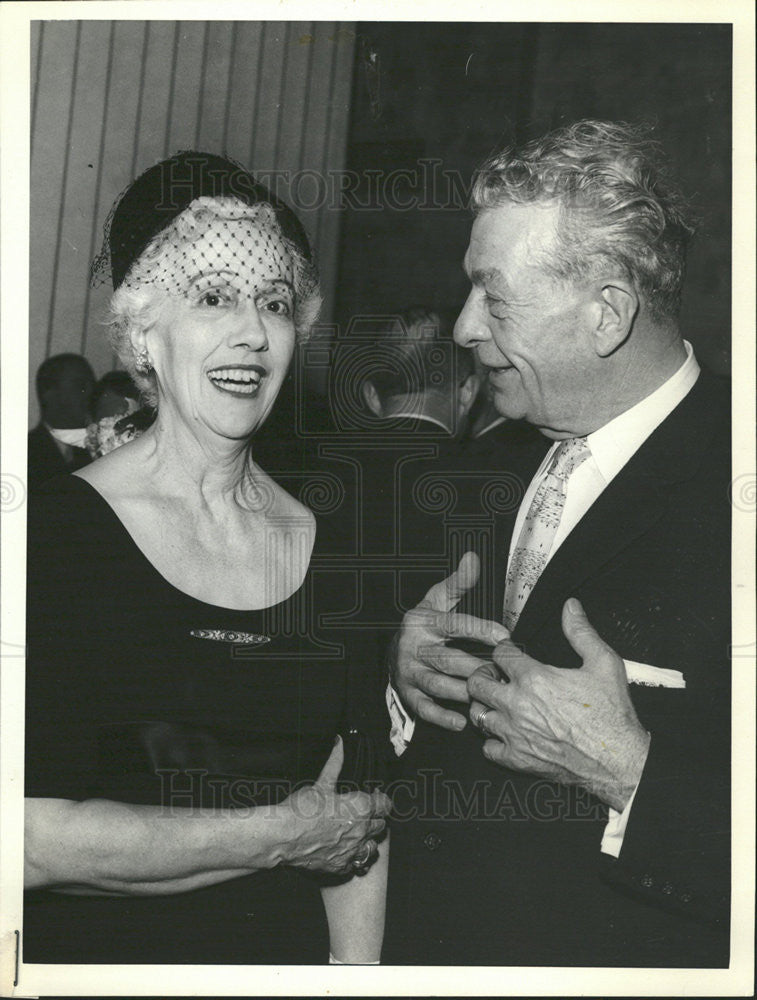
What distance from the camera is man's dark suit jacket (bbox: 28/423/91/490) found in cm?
250

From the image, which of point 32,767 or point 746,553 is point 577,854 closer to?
point 746,553

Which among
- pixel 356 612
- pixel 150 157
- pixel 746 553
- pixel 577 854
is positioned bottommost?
pixel 577 854

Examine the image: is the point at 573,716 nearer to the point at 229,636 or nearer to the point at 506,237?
the point at 229,636

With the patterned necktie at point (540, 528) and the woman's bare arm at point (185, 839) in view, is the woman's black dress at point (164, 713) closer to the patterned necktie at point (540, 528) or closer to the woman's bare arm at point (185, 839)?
the woman's bare arm at point (185, 839)

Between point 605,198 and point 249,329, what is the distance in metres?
0.88

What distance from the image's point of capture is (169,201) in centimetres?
245

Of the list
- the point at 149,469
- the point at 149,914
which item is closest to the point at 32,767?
the point at 149,914

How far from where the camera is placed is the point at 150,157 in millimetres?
2512

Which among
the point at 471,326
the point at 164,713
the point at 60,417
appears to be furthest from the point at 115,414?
the point at 471,326

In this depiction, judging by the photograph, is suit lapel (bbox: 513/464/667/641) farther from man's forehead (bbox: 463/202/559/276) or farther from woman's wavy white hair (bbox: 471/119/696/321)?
Answer: man's forehead (bbox: 463/202/559/276)

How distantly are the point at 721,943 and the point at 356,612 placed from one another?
1197 millimetres

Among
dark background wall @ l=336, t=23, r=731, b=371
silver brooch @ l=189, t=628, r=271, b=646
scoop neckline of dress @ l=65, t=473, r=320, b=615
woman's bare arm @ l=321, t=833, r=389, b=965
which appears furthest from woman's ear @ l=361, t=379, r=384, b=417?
woman's bare arm @ l=321, t=833, r=389, b=965

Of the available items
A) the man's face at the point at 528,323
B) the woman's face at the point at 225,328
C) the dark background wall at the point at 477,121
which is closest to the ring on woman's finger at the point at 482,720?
the man's face at the point at 528,323

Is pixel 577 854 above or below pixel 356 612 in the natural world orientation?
below
